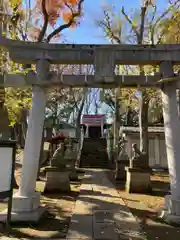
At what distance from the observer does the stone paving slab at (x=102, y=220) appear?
593 centimetres

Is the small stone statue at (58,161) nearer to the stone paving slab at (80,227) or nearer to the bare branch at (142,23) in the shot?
the stone paving slab at (80,227)

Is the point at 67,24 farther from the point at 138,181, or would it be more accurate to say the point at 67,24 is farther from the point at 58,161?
the point at 138,181

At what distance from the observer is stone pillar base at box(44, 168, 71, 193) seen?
11367 mm

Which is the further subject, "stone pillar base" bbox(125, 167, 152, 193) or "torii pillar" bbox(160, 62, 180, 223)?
"stone pillar base" bbox(125, 167, 152, 193)

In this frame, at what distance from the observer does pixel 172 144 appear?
24.2ft

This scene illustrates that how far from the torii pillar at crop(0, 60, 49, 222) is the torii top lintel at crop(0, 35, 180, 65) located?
1.06 feet

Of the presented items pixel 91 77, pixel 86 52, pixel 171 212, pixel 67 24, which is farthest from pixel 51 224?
pixel 67 24

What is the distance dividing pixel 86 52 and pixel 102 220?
15.2ft

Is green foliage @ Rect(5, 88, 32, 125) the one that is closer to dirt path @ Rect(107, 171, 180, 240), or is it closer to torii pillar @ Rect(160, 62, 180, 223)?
dirt path @ Rect(107, 171, 180, 240)

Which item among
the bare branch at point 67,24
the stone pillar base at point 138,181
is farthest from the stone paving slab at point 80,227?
the bare branch at point 67,24

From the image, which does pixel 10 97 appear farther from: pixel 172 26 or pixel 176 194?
pixel 172 26

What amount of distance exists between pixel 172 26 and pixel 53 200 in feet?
34.7

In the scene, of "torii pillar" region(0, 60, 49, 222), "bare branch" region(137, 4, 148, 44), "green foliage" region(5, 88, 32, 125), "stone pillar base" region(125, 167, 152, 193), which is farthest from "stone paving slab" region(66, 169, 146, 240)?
"bare branch" region(137, 4, 148, 44)

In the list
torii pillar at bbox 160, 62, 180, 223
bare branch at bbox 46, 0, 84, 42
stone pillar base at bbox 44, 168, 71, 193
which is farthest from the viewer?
bare branch at bbox 46, 0, 84, 42
